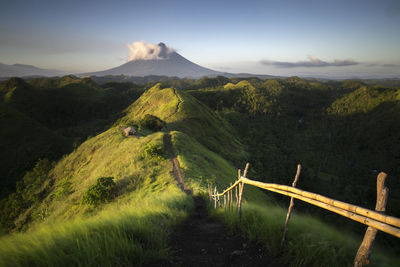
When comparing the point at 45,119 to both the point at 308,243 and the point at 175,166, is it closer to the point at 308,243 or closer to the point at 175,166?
the point at 175,166

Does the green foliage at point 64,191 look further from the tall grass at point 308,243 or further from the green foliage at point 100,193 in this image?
the tall grass at point 308,243

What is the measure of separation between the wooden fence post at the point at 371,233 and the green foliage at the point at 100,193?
14.1 m

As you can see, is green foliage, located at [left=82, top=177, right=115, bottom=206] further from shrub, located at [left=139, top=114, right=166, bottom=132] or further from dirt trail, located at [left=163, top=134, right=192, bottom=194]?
shrub, located at [left=139, top=114, right=166, bottom=132]

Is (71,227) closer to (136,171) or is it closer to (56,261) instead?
(56,261)

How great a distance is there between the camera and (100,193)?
1341 centimetres

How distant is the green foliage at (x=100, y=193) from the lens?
13.3 metres

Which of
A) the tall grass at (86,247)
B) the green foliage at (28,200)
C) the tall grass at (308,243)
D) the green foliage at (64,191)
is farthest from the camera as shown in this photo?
the green foliage at (28,200)

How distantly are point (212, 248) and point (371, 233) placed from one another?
306 cm

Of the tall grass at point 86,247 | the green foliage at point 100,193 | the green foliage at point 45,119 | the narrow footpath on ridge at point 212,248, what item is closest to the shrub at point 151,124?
the green foliage at point 100,193

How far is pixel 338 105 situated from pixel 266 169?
16460 centimetres

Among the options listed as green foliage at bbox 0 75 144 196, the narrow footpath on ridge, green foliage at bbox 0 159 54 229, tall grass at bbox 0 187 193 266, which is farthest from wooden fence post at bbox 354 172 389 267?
green foliage at bbox 0 75 144 196

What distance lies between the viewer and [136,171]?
15.9m

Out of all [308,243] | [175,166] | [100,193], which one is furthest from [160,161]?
[308,243]

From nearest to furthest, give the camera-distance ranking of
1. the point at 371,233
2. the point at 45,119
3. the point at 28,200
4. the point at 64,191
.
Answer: the point at 371,233 < the point at 64,191 < the point at 28,200 < the point at 45,119
